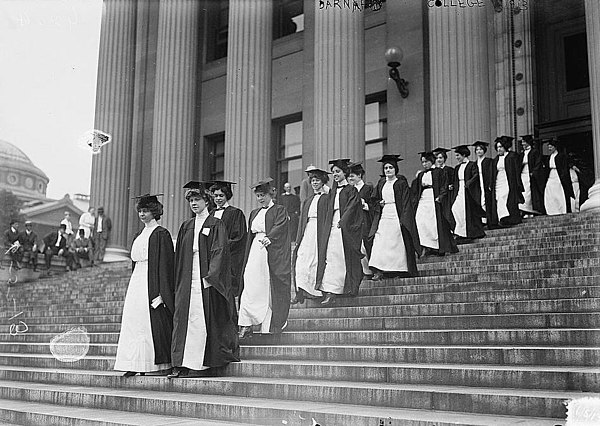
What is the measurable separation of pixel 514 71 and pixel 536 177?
4.72 meters

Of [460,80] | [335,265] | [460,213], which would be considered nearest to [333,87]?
[460,80]

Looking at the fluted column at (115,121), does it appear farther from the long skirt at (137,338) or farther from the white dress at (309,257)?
the long skirt at (137,338)

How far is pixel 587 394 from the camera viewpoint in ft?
17.2

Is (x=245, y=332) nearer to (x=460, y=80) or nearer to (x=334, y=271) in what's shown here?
(x=334, y=271)

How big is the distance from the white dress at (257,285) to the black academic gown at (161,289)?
1107mm

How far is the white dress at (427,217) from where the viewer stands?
39.0 ft

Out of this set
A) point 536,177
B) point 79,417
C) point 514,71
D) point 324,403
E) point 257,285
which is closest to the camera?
point 324,403

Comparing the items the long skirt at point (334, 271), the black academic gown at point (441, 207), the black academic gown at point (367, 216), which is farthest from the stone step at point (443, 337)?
the black academic gown at point (441, 207)

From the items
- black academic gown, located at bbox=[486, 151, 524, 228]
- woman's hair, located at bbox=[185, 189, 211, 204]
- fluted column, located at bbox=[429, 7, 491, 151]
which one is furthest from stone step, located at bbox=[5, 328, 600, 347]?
fluted column, located at bbox=[429, 7, 491, 151]

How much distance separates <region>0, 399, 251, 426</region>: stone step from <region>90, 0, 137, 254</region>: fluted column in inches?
492

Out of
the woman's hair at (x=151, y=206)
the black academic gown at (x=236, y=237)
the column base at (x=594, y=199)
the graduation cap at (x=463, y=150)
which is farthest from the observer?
the graduation cap at (x=463, y=150)

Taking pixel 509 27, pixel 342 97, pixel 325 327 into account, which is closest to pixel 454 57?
pixel 342 97

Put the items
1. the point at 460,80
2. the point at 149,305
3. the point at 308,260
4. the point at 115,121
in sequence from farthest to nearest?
the point at 115,121, the point at 460,80, the point at 308,260, the point at 149,305

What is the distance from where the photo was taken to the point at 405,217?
10.8 metres
